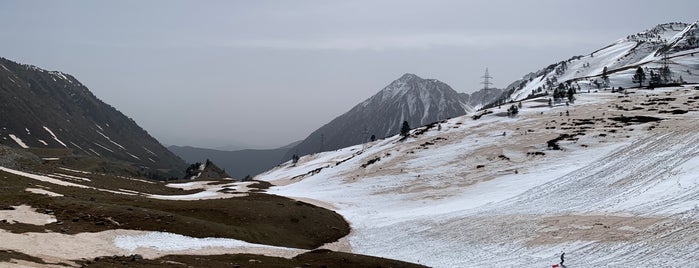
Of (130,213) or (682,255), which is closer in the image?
(682,255)

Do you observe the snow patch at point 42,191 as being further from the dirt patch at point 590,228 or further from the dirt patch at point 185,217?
the dirt patch at point 590,228

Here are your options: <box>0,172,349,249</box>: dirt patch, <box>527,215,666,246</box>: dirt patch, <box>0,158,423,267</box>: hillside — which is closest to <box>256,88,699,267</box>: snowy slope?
<box>527,215,666,246</box>: dirt patch

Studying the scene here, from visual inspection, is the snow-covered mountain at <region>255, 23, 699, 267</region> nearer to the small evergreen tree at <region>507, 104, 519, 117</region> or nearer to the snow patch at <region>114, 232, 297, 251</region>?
the small evergreen tree at <region>507, 104, 519, 117</region>

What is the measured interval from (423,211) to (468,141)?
59.8m

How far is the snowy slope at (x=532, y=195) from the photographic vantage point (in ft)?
133

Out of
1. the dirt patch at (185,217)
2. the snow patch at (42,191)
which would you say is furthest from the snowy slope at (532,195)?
the snow patch at (42,191)

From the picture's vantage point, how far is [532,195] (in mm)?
66000

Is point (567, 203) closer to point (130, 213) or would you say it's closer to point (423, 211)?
point (423, 211)

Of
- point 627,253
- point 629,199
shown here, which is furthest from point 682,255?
point 629,199

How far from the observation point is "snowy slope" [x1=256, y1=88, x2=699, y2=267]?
133 feet

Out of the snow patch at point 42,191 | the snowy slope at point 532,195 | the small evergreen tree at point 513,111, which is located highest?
the small evergreen tree at point 513,111

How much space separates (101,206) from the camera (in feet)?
157

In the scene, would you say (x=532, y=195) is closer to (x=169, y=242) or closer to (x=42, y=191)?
(x=169, y=242)

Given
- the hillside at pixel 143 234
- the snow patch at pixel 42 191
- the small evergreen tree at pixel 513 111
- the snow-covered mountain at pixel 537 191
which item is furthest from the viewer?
the small evergreen tree at pixel 513 111
